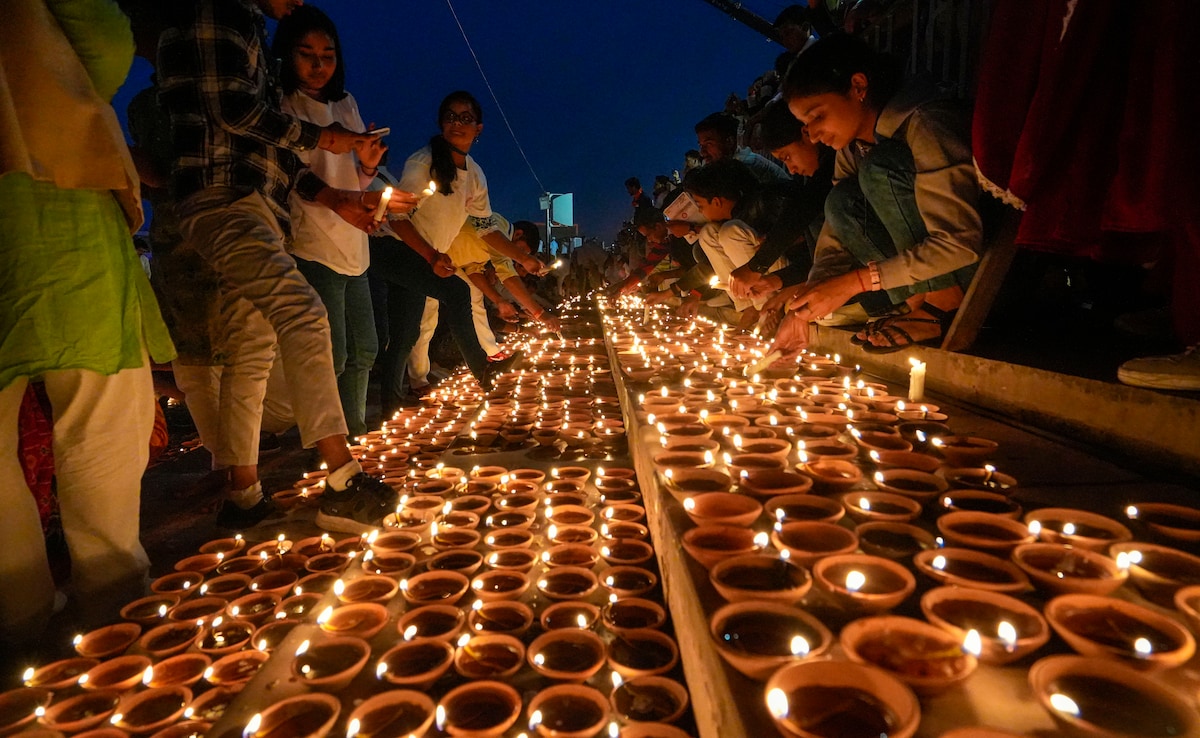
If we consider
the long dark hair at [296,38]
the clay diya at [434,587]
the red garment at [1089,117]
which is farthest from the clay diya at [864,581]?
the long dark hair at [296,38]

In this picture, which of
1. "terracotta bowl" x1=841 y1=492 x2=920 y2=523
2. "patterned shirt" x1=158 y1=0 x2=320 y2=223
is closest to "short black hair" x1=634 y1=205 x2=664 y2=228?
"patterned shirt" x1=158 y1=0 x2=320 y2=223

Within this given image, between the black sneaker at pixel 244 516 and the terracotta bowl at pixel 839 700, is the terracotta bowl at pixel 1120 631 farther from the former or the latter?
the black sneaker at pixel 244 516

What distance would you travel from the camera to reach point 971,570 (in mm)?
1358

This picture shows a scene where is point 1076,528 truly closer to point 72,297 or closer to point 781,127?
point 72,297

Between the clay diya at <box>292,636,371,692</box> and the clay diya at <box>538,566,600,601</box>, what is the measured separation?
1.67ft

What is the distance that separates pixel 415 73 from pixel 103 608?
216 ft

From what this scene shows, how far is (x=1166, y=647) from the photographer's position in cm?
108

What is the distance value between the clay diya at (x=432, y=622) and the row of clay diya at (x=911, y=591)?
2.11 feet

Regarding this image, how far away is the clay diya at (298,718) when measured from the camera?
126 centimetres

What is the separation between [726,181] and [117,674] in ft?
18.2

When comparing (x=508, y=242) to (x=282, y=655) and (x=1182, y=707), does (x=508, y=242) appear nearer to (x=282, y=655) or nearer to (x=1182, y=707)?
(x=282, y=655)

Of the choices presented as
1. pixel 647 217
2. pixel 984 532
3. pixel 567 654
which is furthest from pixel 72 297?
pixel 647 217

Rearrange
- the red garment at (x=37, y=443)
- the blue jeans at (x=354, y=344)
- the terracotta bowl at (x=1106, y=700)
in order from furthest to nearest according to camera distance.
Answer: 1. the blue jeans at (x=354, y=344)
2. the red garment at (x=37, y=443)
3. the terracotta bowl at (x=1106, y=700)

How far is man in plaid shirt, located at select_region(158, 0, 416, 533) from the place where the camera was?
93.9 inches
